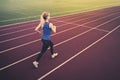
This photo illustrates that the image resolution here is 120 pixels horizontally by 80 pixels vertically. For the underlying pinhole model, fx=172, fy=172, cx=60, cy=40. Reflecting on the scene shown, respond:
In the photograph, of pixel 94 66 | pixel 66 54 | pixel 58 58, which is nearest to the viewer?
pixel 94 66

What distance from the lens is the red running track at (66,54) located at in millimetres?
5777

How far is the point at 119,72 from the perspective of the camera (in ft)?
19.4

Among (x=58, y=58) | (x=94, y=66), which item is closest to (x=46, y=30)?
(x=58, y=58)

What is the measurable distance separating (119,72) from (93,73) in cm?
91

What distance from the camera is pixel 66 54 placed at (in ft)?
24.2

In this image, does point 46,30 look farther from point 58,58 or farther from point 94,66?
point 94,66

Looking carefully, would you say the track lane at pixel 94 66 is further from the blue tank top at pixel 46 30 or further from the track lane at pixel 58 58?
the blue tank top at pixel 46 30

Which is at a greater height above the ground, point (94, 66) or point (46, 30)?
point (46, 30)

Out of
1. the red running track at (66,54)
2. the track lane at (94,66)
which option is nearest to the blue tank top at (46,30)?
the red running track at (66,54)

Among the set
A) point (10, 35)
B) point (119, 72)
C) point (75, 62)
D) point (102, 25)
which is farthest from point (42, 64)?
point (102, 25)

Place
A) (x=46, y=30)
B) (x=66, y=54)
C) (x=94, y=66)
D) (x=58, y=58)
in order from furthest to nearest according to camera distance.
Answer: (x=66, y=54), (x=58, y=58), (x=94, y=66), (x=46, y=30)

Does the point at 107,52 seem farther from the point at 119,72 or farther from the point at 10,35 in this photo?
the point at 10,35

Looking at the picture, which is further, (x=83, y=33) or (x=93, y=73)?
(x=83, y=33)

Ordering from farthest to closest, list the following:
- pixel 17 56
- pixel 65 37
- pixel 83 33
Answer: pixel 83 33 → pixel 65 37 → pixel 17 56
